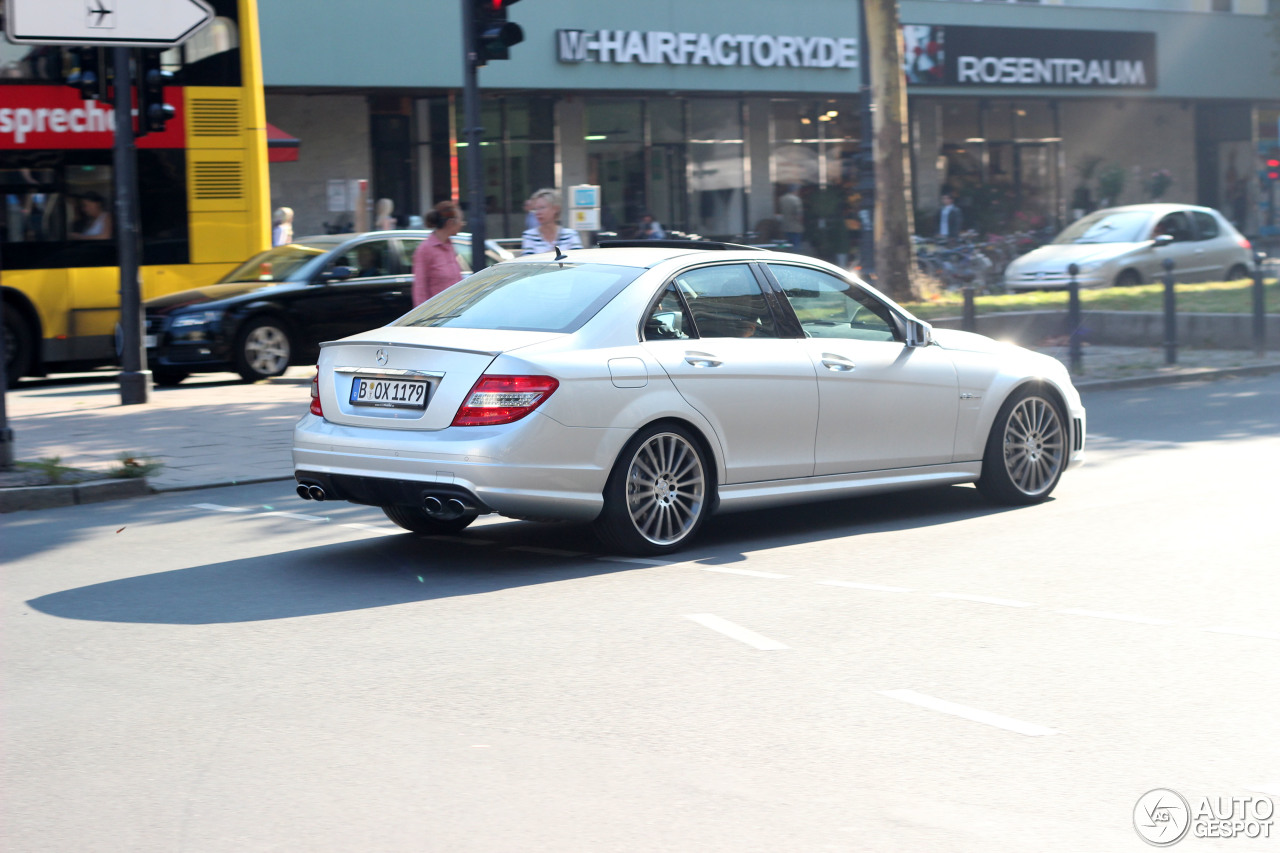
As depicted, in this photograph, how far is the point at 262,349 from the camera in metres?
16.8

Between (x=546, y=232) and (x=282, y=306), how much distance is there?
515 cm

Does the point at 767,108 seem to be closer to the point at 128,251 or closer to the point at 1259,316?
the point at 1259,316

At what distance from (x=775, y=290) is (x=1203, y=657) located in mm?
3299

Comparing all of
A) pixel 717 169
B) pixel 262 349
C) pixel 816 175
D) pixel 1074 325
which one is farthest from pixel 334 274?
pixel 816 175

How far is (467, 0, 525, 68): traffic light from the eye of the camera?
12.6 metres

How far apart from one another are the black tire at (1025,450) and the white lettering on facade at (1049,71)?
96.8ft

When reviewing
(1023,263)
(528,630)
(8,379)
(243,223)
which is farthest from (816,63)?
(528,630)

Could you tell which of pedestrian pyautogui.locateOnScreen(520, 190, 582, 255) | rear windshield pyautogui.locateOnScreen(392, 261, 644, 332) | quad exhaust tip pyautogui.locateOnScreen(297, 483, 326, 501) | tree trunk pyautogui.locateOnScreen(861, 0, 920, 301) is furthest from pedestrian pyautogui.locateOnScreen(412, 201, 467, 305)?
tree trunk pyautogui.locateOnScreen(861, 0, 920, 301)

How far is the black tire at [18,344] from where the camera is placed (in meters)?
16.5

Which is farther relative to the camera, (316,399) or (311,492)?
(316,399)

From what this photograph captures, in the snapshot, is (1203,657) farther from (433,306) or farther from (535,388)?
(433,306)

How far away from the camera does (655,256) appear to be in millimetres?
8094

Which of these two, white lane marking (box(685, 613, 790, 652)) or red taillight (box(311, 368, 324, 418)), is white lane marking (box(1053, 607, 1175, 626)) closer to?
white lane marking (box(685, 613, 790, 652))

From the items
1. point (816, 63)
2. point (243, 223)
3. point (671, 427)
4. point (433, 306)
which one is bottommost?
point (671, 427)
